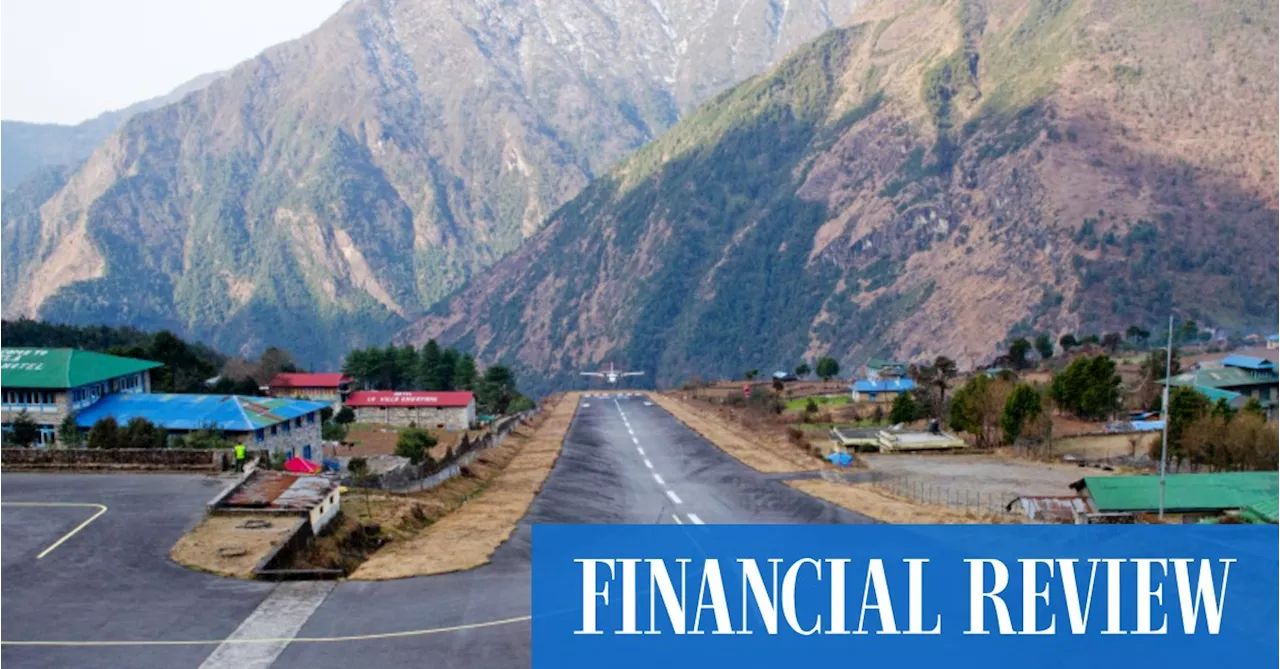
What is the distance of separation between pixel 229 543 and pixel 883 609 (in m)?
18.4

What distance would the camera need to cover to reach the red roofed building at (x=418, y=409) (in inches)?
3684

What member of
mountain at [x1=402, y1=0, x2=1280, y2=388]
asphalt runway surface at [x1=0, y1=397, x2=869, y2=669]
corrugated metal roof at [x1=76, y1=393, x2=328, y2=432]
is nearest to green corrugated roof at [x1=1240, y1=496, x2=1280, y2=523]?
asphalt runway surface at [x1=0, y1=397, x2=869, y2=669]

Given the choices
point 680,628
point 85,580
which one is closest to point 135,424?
point 85,580

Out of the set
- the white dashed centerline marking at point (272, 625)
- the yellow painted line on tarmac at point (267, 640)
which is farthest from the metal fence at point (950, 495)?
the white dashed centerline marking at point (272, 625)

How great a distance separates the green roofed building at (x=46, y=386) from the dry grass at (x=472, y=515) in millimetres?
18632

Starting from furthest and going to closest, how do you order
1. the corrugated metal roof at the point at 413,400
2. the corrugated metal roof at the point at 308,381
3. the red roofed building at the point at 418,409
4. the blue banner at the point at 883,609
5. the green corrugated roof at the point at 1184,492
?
1. the corrugated metal roof at the point at 308,381
2. the corrugated metal roof at the point at 413,400
3. the red roofed building at the point at 418,409
4. the green corrugated roof at the point at 1184,492
5. the blue banner at the point at 883,609

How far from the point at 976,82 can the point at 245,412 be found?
17576cm

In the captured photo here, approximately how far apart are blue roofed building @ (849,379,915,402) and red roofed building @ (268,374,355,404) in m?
51.1

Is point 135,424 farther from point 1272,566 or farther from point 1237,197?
point 1237,197

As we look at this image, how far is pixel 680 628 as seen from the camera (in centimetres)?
1472

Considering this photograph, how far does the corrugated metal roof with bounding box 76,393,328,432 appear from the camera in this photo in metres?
49.9

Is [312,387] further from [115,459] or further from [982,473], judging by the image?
[982,473]

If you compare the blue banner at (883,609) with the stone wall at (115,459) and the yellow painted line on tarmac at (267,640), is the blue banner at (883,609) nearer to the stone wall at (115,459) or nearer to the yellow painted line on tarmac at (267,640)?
the yellow painted line on tarmac at (267,640)

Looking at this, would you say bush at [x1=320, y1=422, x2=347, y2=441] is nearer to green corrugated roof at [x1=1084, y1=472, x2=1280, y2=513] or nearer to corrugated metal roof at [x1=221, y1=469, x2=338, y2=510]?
corrugated metal roof at [x1=221, y1=469, x2=338, y2=510]
